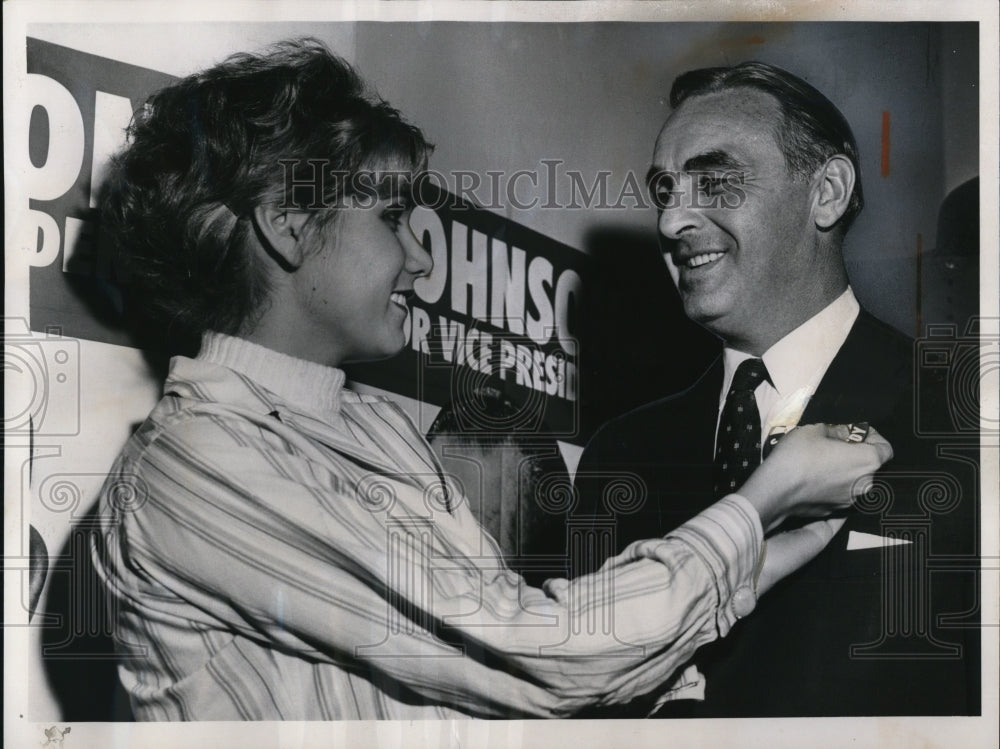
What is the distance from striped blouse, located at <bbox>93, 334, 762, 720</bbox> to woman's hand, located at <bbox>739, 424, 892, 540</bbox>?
6 cm

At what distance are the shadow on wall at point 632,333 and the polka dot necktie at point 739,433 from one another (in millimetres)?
96

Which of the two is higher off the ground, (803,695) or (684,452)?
(684,452)

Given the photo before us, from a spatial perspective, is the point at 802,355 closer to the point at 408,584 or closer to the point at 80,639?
the point at 408,584

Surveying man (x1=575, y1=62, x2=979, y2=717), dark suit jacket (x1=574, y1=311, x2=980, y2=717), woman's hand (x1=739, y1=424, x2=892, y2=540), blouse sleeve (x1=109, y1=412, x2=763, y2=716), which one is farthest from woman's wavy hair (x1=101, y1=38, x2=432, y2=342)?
woman's hand (x1=739, y1=424, x2=892, y2=540)

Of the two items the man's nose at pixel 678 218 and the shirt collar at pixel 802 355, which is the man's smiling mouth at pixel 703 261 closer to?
the man's nose at pixel 678 218

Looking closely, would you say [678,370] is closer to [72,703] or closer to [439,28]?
[439,28]

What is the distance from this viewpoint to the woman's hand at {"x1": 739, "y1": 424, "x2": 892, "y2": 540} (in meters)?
2.46

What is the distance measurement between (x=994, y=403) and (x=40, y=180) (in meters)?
2.36

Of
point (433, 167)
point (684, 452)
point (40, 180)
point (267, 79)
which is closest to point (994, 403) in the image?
point (684, 452)

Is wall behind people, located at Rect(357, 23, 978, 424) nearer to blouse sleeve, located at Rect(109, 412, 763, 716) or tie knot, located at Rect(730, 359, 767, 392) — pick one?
tie knot, located at Rect(730, 359, 767, 392)

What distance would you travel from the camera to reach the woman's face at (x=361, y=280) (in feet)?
8.06

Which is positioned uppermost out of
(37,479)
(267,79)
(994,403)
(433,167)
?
(267,79)

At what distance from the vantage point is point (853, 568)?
2510 millimetres

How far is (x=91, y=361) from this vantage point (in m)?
2.50
